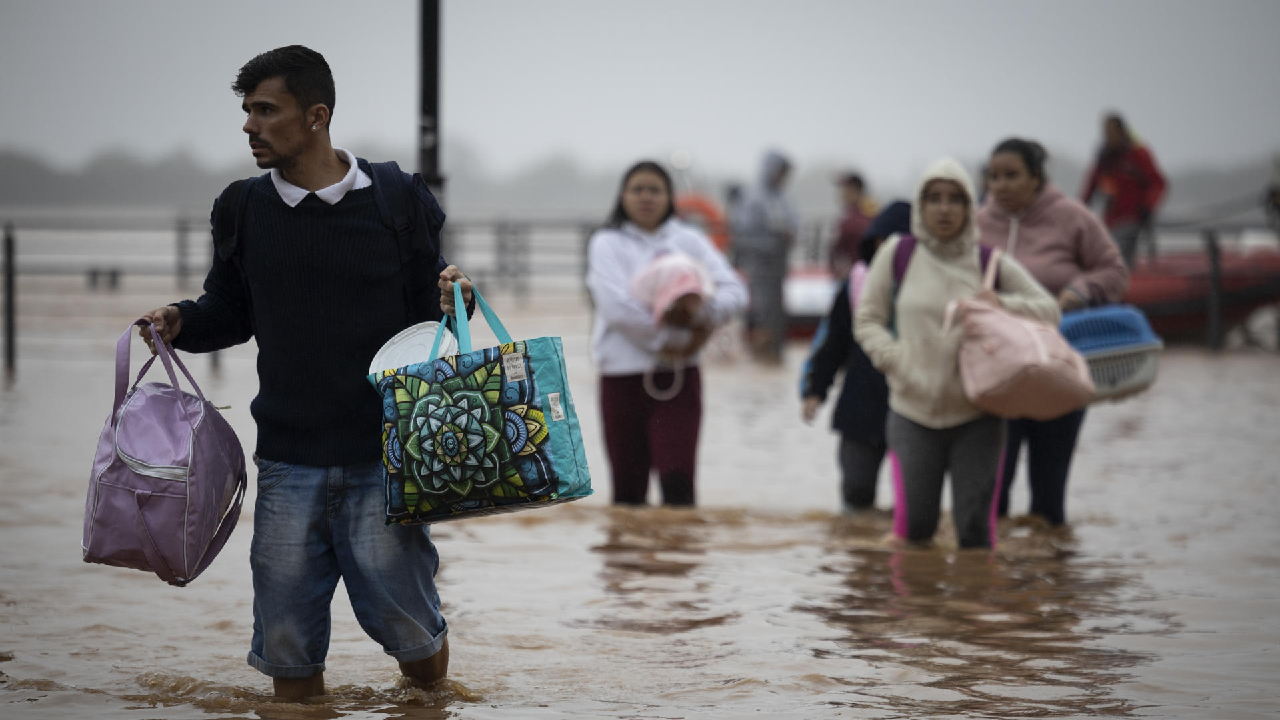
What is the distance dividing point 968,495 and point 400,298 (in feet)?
10.2

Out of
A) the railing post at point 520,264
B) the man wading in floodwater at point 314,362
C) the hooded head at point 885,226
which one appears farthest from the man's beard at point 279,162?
the railing post at point 520,264

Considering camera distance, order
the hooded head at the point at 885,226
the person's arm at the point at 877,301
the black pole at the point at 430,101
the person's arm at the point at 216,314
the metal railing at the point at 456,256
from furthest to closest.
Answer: the metal railing at the point at 456,256 → the hooded head at the point at 885,226 → the black pole at the point at 430,101 → the person's arm at the point at 877,301 → the person's arm at the point at 216,314

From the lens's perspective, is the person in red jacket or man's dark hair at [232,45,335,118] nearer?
man's dark hair at [232,45,335,118]

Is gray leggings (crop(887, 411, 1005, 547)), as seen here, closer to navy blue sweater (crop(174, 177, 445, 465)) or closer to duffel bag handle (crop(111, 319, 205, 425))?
navy blue sweater (crop(174, 177, 445, 465))

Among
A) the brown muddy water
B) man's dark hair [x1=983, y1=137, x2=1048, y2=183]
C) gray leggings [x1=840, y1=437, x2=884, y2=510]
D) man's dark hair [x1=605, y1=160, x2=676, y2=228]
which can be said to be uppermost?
man's dark hair [x1=983, y1=137, x2=1048, y2=183]

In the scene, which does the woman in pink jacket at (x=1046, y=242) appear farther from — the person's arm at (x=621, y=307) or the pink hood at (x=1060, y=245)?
the person's arm at (x=621, y=307)

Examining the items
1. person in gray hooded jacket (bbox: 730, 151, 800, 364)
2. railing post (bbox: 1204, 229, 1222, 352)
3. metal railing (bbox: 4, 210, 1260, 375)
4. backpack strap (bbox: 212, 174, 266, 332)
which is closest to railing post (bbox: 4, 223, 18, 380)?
metal railing (bbox: 4, 210, 1260, 375)

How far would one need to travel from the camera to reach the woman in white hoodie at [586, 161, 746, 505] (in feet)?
24.0

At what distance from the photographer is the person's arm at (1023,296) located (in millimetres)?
6297

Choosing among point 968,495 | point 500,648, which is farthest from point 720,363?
point 500,648

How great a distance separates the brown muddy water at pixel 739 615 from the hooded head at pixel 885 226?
1359mm

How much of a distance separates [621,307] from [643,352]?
9.4 inches

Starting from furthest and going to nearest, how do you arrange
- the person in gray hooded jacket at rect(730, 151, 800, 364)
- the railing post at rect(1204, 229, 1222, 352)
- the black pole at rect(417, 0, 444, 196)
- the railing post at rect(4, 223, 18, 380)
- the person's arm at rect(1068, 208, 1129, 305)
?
the railing post at rect(1204, 229, 1222, 352) → the person in gray hooded jacket at rect(730, 151, 800, 364) → the railing post at rect(4, 223, 18, 380) → the person's arm at rect(1068, 208, 1129, 305) → the black pole at rect(417, 0, 444, 196)

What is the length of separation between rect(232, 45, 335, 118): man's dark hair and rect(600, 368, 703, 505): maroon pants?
3.52 m
